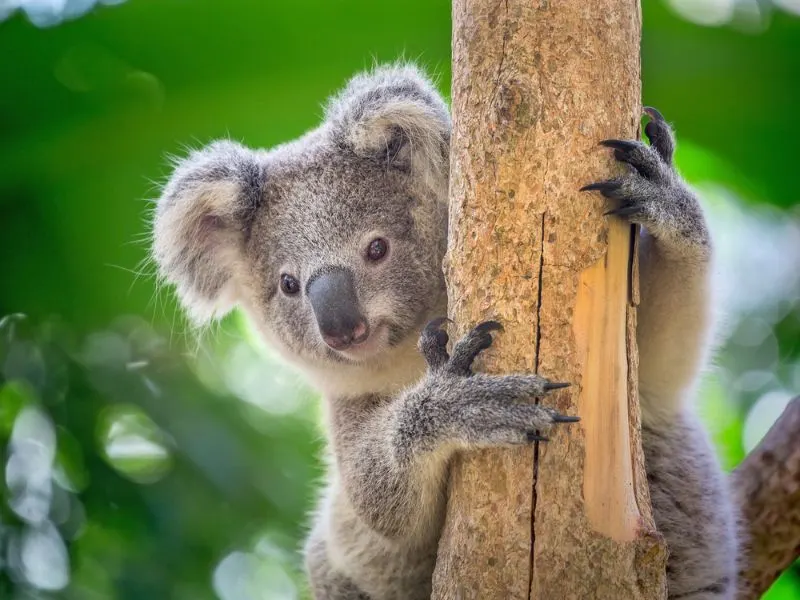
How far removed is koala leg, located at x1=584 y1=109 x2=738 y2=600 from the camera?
2508 millimetres

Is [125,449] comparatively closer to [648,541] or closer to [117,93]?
[117,93]

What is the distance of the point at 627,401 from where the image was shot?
87.0 inches

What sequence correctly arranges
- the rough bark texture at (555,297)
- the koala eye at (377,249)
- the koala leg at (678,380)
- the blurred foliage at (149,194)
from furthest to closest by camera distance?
the blurred foliage at (149,194) → the koala eye at (377,249) → the koala leg at (678,380) → the rough bark texture at (555,297)

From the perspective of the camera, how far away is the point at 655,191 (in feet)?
7.66

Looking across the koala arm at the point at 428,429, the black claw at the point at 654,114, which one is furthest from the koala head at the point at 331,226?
the black claw at the point at 654,114

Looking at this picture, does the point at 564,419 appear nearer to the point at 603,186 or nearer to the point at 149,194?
the point at 603,186

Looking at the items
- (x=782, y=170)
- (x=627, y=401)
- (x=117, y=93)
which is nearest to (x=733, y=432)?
(x=782, y=170)

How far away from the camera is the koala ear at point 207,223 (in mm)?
3252

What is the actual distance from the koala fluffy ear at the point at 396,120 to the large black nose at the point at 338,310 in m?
→ 0.46

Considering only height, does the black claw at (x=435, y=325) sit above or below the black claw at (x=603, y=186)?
below

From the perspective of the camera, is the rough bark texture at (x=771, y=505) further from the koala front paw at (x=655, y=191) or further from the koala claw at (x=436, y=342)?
the koala claw at (x=436, y=342)

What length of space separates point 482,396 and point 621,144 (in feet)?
2.18

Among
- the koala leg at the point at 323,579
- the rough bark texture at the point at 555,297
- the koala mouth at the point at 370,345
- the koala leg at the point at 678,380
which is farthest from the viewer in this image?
the koala leg at the point at 323,579

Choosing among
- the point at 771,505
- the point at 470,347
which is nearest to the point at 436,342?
the point at 470,347
